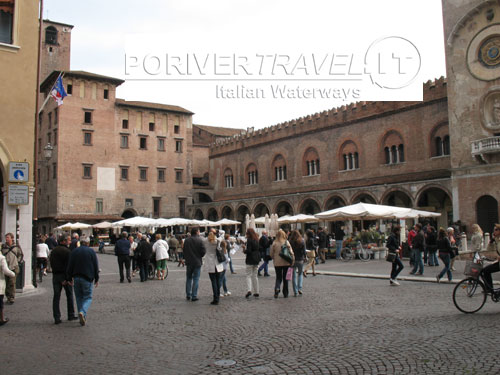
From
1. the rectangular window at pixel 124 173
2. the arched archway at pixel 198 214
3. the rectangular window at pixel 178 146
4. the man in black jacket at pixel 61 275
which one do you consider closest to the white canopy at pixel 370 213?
the man in black jacket at pixel 61 275

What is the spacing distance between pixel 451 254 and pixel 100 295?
9.28m

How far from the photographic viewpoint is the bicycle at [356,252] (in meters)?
21.4

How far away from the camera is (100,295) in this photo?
11562 mm

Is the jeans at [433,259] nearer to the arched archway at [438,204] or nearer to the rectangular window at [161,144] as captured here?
the arched archway at [438,204]

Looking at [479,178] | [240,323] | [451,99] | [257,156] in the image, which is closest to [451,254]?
[240,323]

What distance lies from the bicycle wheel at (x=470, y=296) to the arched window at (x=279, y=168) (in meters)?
35.7

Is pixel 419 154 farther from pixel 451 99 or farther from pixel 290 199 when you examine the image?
pixel 290 199

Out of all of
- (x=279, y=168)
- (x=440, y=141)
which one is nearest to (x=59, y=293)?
(x=440, y=141)

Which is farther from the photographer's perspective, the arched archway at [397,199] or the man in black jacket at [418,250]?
the arched archway at [397,199]

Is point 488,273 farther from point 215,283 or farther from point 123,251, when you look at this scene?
point 123,251

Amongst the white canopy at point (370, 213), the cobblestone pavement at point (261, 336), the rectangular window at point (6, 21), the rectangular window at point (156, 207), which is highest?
the rectangular window at point (6, 21)

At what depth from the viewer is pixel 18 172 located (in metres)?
12.3

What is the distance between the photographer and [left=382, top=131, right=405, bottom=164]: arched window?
114ft

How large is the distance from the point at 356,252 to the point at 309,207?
62.9ft
